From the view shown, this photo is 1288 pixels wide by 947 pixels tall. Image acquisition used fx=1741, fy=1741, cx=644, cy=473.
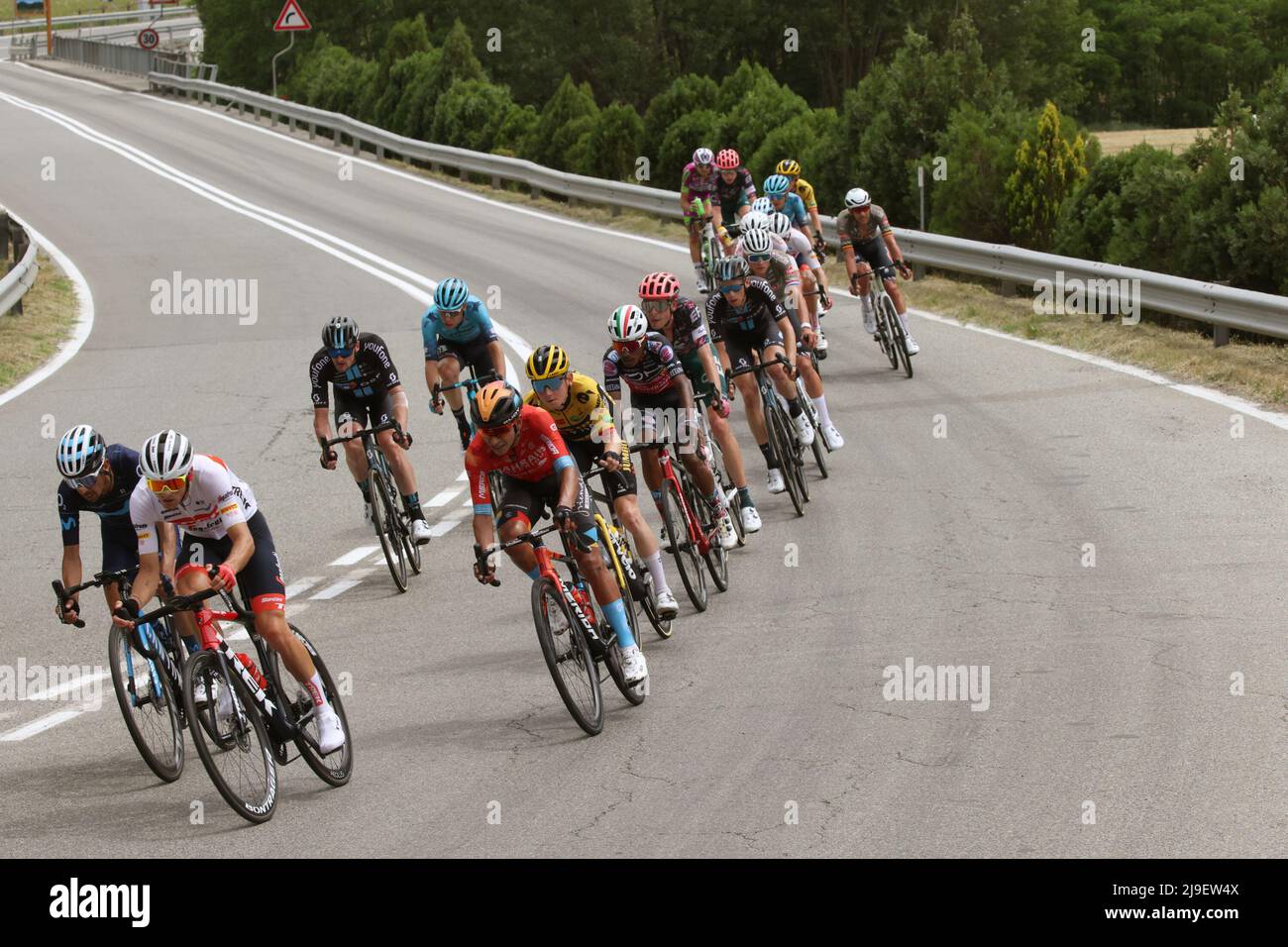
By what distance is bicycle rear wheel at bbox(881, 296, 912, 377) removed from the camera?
18.2 m

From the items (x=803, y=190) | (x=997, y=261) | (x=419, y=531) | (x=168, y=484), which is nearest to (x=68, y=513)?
(x=168, y=484)

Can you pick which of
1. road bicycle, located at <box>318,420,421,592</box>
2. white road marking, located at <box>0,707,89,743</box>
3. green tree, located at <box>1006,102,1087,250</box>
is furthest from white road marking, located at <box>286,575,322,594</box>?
green tree, located at <box>1006,102,1087,250</box>

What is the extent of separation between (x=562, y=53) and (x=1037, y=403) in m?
60.5

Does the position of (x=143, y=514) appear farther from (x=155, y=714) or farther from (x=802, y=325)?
(x=802, y=325)

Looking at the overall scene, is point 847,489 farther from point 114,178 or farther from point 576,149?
point 114,178

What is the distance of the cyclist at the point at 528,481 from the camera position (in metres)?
9.40

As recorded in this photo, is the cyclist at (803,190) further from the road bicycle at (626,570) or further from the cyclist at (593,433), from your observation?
the road bicycle at (626,570)

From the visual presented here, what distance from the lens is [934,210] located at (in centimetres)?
2706

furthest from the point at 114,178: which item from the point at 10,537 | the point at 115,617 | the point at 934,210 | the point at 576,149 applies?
the point at 115,617

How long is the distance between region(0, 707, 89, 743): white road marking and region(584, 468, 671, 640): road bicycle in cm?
324

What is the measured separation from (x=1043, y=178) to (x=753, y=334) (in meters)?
12.2

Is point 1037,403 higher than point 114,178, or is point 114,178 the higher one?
point 114,178

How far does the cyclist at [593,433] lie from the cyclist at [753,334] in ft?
10.4

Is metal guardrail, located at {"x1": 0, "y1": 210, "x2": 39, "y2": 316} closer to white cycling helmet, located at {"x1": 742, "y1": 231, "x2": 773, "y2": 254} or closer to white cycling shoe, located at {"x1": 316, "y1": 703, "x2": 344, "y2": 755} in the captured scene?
white cycling helmet, located at {"x1": 742, "y1": 231, "x2": 773, "y2": 254}
